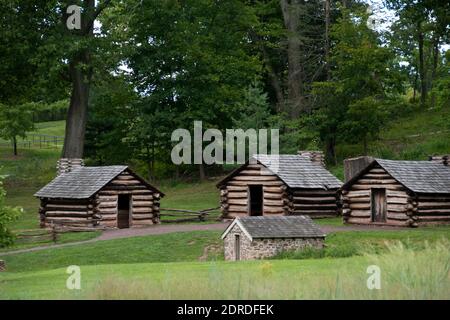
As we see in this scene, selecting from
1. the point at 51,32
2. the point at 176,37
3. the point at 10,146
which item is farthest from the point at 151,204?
the point at 10,146

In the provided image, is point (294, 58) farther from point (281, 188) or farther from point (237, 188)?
point (281, 188)

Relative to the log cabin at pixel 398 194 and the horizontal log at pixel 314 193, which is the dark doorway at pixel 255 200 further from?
the log cabin at pixel 398 194

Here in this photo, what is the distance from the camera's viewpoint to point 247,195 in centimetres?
4041

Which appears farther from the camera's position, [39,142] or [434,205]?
[39,142]

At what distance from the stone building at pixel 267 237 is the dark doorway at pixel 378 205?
22.2 feet

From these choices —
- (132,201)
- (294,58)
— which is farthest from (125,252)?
(294,58)

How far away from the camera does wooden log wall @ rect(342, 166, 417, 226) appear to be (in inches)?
1410

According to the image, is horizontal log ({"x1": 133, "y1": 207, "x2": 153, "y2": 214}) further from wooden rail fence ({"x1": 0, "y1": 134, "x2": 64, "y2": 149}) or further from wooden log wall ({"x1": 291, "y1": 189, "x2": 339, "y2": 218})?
wooden rail fence ({"x1": 0, "y1": 134, "x2": 64, "y2": 149})

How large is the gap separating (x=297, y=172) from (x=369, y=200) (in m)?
4.54

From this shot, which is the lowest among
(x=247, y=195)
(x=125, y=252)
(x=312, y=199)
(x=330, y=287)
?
(x=125, y=252)

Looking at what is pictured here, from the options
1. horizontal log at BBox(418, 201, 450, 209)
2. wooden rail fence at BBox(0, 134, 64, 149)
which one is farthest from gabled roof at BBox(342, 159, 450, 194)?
wooden rail fence at BBox(0, 134, 64, 149)

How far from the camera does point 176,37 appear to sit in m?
53.4

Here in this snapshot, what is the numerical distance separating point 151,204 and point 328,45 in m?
20.4
